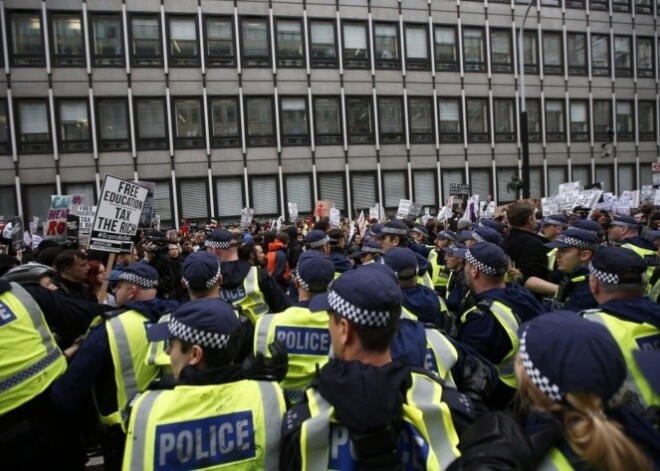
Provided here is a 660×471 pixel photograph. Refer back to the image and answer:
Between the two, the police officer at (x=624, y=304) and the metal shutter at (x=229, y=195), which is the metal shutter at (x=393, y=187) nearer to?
the metal shutter at (x=229, y=195)

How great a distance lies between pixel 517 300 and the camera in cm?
Answer: 403

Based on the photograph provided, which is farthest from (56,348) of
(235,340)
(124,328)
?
(235,340)

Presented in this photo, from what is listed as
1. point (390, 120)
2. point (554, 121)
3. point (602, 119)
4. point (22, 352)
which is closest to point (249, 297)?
point (22, 352)

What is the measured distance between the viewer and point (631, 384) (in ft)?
8.46

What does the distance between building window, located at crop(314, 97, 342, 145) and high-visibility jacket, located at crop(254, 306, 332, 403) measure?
80.7ft

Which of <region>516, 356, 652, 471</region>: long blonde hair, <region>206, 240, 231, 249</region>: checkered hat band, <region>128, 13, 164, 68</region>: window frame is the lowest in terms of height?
<region>516, 356, 652, 471</region>: long blonde hair

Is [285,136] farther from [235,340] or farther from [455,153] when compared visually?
[235,340]

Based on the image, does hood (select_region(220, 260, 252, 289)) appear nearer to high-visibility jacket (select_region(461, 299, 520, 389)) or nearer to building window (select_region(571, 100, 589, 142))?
high-visibility jacket (select_region(461, 299, 520, 389))

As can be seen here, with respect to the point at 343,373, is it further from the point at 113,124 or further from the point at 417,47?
the point at 417,47

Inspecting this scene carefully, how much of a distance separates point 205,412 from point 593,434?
5.20ft

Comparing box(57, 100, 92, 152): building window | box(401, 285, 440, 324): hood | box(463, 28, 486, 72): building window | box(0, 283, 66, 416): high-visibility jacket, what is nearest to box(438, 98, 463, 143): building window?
box(463, 28, 486, 72): building window

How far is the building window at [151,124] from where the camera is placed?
25.5m

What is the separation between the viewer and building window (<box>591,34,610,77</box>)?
3256cm

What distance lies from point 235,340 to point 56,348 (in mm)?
1622
